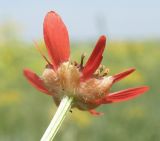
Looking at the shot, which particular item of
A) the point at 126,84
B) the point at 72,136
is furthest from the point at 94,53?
the point at 126,84

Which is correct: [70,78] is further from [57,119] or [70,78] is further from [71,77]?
[57,119]

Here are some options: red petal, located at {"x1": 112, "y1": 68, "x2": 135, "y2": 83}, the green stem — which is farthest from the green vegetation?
the green stem

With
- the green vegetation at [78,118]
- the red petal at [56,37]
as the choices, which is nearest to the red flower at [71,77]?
the red petal at [56,37]

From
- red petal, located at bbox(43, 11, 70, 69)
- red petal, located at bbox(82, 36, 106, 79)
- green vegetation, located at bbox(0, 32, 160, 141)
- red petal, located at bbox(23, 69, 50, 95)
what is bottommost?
green vegetation, located at bbox(0, 32, 160, 141)

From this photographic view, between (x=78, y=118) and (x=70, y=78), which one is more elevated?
(x=70, y=78)

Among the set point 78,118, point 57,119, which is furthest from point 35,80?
point 78,118

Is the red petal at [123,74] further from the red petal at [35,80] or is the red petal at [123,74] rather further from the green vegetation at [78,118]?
the green vegetation at [78,118]

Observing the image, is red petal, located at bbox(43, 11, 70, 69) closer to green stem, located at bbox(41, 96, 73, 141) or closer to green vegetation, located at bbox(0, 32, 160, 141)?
green stem, located at bbox(41, 96, 73, 141)
